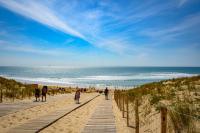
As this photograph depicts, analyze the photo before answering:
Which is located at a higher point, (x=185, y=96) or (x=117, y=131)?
(x=185, y=96)

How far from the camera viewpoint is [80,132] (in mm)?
12250

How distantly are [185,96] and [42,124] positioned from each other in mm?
8198

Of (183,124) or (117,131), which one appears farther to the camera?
(117,131)

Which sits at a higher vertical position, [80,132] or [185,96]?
[185,96]

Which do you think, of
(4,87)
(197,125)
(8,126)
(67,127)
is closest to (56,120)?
(67,127)

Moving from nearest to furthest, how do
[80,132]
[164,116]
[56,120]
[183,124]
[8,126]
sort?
[164,116] → [183,124] → [80,132] → [8,126] → [56,120]

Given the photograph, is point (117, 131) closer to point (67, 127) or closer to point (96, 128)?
point (96, 128)


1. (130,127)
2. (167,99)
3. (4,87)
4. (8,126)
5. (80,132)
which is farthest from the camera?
(4,87)

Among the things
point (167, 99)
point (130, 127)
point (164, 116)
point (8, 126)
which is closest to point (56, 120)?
point (8, 126)

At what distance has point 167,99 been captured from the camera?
1658 centimetres

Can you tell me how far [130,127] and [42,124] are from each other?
4.35m

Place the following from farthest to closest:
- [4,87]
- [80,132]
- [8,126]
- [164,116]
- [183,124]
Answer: [4,87] → [8,126] → [80,132] → [183,124] → [164,116]

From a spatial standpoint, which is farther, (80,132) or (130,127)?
(130,127)

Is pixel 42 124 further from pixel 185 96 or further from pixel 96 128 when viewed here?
pixel 185 96
